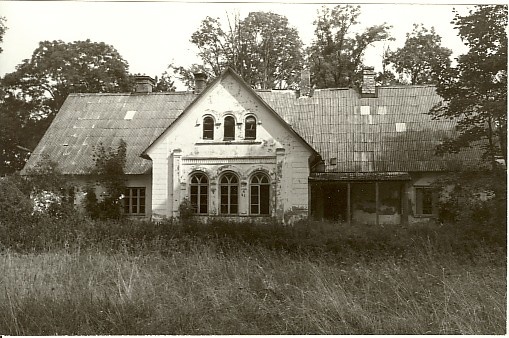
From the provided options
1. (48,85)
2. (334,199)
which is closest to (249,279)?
(334,199)

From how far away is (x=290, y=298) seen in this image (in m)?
9.52

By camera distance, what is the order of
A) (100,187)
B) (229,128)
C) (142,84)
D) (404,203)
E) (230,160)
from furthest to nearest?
(142,84) < (100,187) < (404,203) < (230,160) < (229,128)

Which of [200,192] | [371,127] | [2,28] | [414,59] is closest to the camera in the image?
[2,28]

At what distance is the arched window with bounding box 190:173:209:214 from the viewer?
813 inches

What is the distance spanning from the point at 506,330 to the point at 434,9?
6263 millimetres

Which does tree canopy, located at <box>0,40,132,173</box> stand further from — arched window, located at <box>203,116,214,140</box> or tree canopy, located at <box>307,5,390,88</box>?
tree canopy, located at <box>307,5,390,88</box>

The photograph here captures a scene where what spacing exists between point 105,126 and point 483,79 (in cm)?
1526

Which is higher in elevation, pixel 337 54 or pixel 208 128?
pixel 337 54

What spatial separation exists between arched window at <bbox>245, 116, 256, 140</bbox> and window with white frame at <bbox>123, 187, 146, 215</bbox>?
568cm

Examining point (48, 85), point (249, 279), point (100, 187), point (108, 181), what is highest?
point (48, 85)

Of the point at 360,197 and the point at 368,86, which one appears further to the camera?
the point at 368,86

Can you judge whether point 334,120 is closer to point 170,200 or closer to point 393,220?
point 393,220

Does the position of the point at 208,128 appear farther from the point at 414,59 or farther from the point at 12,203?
the point at 414,59

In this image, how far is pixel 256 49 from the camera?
24.1 meters
